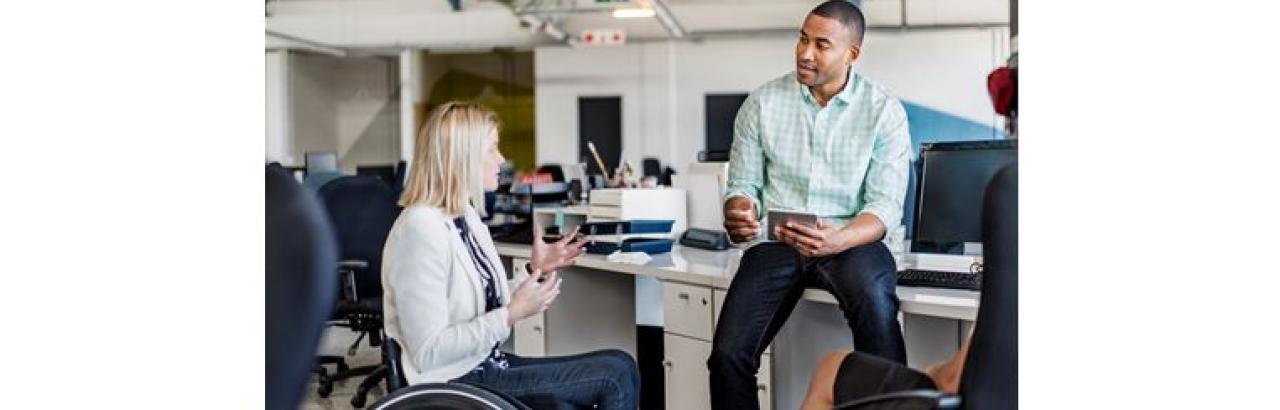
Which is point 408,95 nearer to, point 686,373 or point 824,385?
Answer: point 686,373

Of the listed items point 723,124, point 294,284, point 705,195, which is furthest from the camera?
point 705,195

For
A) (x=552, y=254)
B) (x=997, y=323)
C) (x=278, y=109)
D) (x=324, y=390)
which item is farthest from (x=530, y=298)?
(x=997, y=323)

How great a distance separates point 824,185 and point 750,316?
12.5 inches

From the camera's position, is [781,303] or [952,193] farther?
[781,303]

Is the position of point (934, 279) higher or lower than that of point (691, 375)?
higher

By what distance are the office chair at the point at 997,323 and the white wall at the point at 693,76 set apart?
0.20 metres

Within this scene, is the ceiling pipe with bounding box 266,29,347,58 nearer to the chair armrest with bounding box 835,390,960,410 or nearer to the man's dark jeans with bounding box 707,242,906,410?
the man's dark jeans with bounding box 707,242,906,410

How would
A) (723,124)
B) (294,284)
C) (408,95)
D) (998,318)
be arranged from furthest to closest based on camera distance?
(723,124)
(408,95)
(998,318)
(294,284)

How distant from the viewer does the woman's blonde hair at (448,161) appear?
1956 mm

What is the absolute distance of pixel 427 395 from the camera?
74.4 inches

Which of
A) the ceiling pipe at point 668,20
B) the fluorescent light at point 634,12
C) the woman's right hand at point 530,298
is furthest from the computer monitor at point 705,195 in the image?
the fluorescent light at point 634,12
